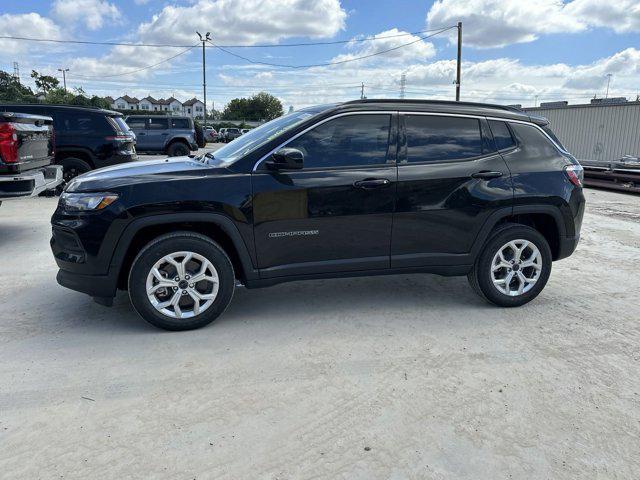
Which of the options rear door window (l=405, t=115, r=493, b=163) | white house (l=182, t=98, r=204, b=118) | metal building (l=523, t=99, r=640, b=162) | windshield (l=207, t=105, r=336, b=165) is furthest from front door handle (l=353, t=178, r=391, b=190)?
white house (l=182, t=98, r=204, b=118)

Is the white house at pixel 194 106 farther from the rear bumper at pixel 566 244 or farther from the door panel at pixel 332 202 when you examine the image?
the rear bumper at pixel 566 244

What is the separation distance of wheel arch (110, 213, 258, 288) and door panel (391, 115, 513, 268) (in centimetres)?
125

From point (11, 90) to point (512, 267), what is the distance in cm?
8810

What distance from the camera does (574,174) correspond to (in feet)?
14.4

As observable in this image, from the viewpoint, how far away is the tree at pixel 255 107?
349 feet

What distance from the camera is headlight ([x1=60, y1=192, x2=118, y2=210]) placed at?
3562 millimetres

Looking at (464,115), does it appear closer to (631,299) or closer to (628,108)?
(631,299)

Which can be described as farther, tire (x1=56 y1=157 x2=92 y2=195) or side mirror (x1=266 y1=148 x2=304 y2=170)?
tire (x1=56 y1=157 x2=92 y2=195)

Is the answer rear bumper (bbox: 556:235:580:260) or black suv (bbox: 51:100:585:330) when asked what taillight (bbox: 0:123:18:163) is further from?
rear bumper (bbox: 556:235:580:260)

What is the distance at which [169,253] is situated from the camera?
3.63m

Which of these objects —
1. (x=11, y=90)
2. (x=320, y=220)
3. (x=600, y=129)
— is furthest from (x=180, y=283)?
(x=11, y=90)

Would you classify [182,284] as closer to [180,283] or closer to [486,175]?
[180,283]

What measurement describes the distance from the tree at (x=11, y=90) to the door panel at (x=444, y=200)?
79560 mm

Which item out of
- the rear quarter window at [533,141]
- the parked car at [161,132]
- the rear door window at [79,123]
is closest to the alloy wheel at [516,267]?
the rear quarter window at [533,141]
